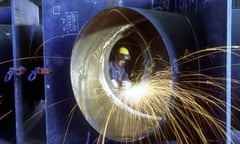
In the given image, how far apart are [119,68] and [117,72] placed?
4 centimetres

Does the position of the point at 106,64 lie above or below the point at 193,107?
above

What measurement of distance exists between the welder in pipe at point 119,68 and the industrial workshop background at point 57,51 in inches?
12.4

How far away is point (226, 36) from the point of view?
1347mm

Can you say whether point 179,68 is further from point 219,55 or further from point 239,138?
point 239,138

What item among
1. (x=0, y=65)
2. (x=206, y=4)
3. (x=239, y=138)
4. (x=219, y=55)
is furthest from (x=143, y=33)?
(x=0, y=65)

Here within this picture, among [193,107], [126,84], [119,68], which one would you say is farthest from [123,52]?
[193,107]

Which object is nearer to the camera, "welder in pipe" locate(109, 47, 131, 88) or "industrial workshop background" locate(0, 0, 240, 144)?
"industrial workshop background" locate(0, 0, 240, 144)

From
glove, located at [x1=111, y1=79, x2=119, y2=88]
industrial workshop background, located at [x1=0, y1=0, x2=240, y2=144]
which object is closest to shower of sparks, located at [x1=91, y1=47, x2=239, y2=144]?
industrial workshop background, located at [x1=0, y1=0, x2=240, y2=144]

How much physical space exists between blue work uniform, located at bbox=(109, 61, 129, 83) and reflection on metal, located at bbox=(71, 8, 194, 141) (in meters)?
0.13

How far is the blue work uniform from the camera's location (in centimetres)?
222

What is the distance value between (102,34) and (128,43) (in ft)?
1.19

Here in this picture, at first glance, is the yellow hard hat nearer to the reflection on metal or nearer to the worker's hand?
the reflection on metal

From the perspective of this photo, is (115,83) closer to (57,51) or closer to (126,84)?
(126,84)

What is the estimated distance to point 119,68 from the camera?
90.0 inches
